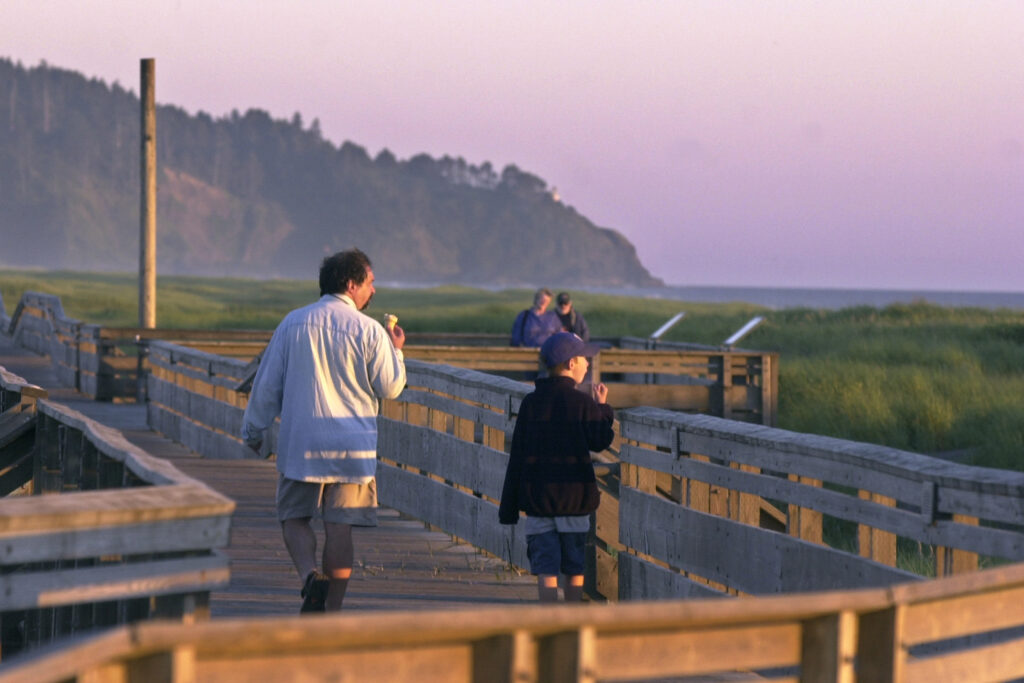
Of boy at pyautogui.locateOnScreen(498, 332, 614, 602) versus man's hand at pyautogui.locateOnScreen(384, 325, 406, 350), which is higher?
man's hand at pyautogui.locateOnScreen(384, 325, 406, 350)

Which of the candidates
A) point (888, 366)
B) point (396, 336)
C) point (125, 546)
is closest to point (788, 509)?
point (396, 336)

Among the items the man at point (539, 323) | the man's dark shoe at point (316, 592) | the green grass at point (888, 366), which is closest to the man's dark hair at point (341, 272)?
the man's dark shoe at point (316, 592)

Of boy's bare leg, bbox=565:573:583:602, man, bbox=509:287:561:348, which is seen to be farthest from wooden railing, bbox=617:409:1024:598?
man, bbox=509:287:561:348

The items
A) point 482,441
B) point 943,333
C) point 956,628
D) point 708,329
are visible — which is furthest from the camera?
point 708,329

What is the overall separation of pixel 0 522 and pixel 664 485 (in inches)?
191

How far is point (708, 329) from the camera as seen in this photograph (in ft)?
134

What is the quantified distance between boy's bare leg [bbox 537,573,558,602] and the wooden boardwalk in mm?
1363

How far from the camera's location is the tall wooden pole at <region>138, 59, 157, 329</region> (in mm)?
24250

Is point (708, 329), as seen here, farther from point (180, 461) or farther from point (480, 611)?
point (480, 611)

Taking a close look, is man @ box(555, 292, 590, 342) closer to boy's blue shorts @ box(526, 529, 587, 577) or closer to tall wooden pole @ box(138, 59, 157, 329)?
tall wooden pole @ box(138, 59, 157, 329)

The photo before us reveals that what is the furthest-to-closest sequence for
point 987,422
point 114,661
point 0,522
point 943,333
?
point 943,333
point 987,422
point 0,522
point 114,661

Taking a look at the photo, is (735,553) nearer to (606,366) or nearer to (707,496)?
(707,496)

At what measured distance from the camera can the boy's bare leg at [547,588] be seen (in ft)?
22.5

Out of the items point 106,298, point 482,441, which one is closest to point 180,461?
point 482,441
